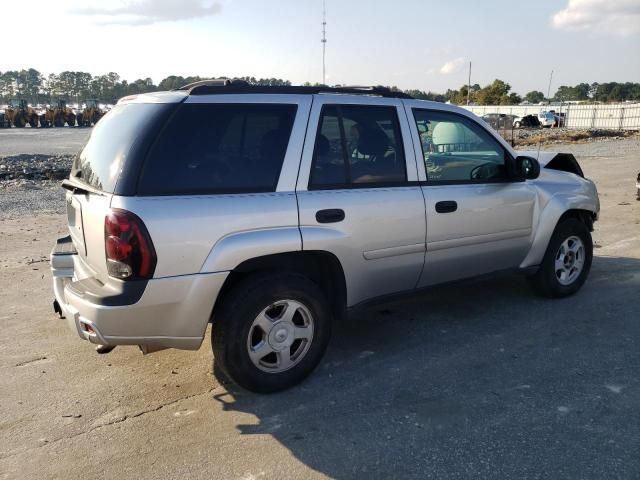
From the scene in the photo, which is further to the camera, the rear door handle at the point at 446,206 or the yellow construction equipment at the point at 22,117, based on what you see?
the yellow construction equipment at the point at 22,117

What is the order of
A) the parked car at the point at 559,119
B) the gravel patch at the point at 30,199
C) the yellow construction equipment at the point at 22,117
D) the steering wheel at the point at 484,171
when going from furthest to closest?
the yellow construction equipment at the point at 22,117, the parked car at the point at 559,119, the gravel patch at the point at 30,199, the steering wheel at the point at 484,171

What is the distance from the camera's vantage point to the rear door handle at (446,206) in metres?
4.14

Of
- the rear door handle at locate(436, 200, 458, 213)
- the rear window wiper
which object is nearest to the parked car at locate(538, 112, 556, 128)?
the rear door handle at locate(436, 200, 458, 213)

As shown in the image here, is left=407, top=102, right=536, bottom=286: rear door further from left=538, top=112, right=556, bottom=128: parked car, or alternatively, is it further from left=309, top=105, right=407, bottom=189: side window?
left=538, top=112, right=556, bottom=128: parked car

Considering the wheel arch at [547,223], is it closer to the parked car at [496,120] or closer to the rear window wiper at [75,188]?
the rear window wiper at [75,188]

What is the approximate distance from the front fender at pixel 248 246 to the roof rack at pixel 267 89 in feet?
3.04

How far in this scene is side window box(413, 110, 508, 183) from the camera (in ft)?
13.8

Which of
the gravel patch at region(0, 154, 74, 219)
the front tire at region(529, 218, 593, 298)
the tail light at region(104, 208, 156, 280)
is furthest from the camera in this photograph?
the gravel patch at region(0, 154, 74, 219)

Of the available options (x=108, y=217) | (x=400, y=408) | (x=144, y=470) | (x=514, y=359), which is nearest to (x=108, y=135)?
(x=108, y=217)

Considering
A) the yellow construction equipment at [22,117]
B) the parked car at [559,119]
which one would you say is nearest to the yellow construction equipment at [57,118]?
the yellow construction equipment at [22,117]

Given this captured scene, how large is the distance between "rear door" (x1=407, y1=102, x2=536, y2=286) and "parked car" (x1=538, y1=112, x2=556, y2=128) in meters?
47.6

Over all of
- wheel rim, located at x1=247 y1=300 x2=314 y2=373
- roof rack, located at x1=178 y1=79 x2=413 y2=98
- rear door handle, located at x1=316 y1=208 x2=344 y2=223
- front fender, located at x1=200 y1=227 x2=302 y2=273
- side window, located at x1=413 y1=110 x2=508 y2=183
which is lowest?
wheel rim, located at x1=247 y1=300 x2=314 y2=373

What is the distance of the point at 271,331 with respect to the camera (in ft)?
11.6

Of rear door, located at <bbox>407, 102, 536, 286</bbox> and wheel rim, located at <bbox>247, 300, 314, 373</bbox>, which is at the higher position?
rear door, located at <bbox>407, 102, 536, 286</bbox>
